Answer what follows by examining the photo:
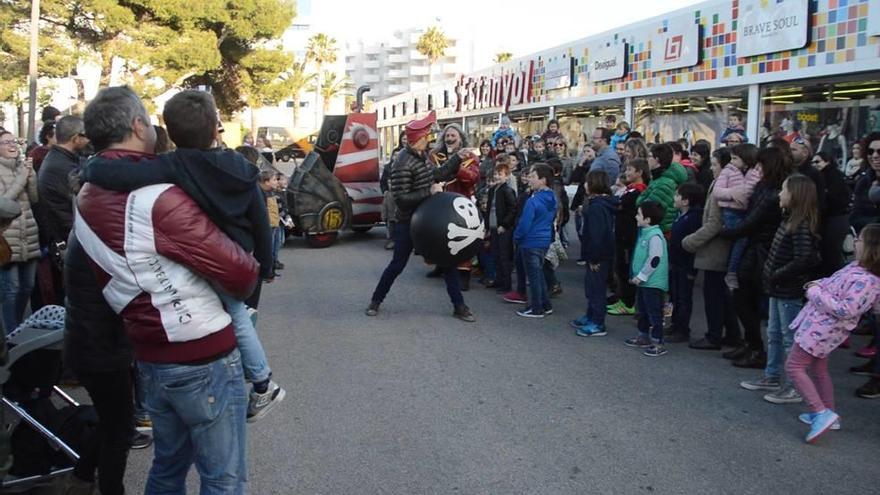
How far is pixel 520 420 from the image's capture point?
481cm

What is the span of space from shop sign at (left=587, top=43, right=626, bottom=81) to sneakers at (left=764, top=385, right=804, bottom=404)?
397 inches

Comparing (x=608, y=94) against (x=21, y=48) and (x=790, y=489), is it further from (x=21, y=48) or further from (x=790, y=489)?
(x=21, y=48)

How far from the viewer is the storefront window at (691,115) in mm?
11383

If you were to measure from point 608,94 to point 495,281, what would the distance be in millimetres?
7190

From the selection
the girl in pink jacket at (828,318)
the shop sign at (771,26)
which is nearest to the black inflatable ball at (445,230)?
the girl in pink jacket at (828,318)

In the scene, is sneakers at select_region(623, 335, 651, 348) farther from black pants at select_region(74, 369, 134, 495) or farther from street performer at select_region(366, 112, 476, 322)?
black pants at select_region(74, 369, 134, 495)

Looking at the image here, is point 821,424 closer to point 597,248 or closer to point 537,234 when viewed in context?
point 597,248

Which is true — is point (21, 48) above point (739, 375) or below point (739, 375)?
above

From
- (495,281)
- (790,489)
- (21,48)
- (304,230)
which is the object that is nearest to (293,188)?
(304,230)

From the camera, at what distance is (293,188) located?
1223cm

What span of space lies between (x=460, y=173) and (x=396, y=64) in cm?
12586

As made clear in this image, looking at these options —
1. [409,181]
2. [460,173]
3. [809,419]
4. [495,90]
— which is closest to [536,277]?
[409,181]

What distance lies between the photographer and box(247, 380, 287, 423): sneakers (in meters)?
3.19

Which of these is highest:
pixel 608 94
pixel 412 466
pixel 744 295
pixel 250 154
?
pixel 608 94
